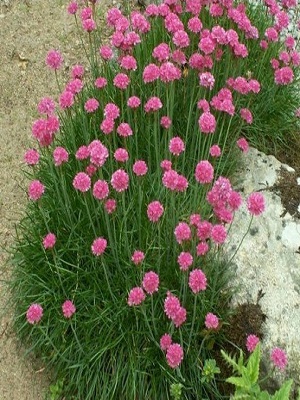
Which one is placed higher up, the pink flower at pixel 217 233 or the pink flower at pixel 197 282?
the pink flower at pixel 217 233

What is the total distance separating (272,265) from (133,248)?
0.87m

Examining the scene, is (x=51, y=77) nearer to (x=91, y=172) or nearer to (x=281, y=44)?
(x=281, y=44)

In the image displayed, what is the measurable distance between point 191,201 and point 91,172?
2.59 feet

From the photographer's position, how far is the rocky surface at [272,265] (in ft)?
10.9

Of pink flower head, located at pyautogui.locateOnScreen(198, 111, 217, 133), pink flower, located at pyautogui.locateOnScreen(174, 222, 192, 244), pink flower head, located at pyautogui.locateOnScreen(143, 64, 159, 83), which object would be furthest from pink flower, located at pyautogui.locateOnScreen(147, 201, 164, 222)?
pink flower head, located at pyautogui.locateOnScreen(143, 64, 159, 83)

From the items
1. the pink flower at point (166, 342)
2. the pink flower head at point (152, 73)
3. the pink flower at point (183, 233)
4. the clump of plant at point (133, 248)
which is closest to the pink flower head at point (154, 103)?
the clump of plant at point (133, 248)

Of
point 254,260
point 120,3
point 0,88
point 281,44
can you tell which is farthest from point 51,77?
point 254,260

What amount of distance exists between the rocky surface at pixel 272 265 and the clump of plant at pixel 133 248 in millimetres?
159

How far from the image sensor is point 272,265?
358cm

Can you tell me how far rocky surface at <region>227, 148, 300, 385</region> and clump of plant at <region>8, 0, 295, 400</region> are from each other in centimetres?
16

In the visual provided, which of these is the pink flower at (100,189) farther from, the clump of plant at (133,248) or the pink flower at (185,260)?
the pink flower at (185,260)

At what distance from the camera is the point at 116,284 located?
137 inches

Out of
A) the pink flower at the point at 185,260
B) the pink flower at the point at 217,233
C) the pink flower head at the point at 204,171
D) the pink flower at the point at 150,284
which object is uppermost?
the pink flower head at the point at 204,171

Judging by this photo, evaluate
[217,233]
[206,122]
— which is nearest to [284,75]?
[206,122]
